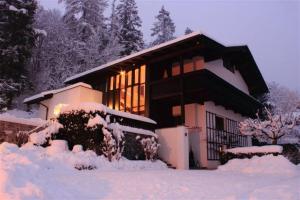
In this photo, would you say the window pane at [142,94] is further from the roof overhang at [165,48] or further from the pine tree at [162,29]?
the pine tree at [162,29]

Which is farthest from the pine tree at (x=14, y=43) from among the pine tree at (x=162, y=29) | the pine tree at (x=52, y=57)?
the pine tree at (x=162, y=29)

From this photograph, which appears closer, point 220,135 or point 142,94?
point 142,94

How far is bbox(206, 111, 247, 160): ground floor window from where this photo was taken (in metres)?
18.8

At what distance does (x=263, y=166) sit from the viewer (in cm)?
1368

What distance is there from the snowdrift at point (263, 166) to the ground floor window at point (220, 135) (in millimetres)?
3548

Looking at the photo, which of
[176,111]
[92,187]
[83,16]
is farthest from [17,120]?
[83,16]

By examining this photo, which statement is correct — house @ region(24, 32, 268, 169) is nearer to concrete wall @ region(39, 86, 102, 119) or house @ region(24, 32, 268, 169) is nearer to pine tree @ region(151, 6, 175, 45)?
concrete wall @ region(39, 86, 102, 119)

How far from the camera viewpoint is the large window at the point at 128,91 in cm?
1936

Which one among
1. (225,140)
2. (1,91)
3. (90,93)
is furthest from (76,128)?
(1,91)

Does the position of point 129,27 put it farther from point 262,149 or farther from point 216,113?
point 262,149

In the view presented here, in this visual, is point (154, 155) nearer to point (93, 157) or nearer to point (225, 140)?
point (93, 157)

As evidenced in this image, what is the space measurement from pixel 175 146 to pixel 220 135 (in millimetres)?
5130

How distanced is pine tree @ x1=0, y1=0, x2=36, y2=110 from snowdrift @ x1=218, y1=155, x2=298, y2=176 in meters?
17.0

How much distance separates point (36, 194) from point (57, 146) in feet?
24.9
